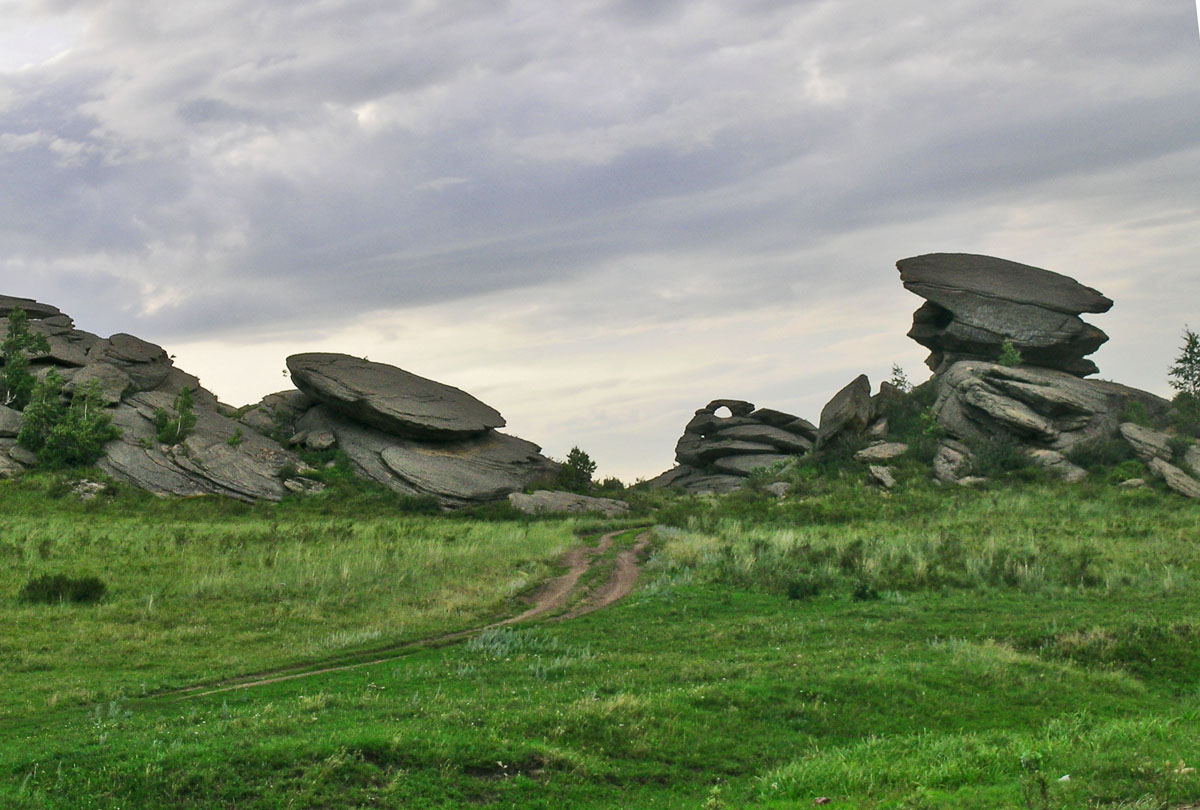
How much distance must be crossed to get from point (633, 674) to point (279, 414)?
54861 millimetres

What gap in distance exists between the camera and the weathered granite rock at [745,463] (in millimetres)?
68938

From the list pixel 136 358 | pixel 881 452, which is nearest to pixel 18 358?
pixel 136 358

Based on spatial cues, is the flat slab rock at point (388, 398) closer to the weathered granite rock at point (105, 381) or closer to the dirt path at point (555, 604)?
the weathered granite rock at point (105, 381)

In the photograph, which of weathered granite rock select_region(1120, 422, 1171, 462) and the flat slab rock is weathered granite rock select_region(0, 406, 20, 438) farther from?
weathered granite rock select_region(1120, 422, 1171, 462)

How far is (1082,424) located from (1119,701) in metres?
45.2

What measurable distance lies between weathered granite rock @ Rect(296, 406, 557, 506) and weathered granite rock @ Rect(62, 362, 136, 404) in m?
10.7

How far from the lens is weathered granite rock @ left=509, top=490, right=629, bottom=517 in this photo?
53531 mm

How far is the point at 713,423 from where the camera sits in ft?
252

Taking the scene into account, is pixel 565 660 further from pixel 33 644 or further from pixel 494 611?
pixel 33 644

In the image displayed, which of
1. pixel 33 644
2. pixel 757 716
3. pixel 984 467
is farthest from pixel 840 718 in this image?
pixel 984 467

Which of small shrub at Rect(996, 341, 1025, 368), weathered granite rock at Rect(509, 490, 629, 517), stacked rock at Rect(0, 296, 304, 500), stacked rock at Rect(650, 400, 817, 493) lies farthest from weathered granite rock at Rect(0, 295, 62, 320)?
small shrub at Rect(996, 341, 1025, 368)

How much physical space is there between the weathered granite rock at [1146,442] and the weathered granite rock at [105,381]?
190ft

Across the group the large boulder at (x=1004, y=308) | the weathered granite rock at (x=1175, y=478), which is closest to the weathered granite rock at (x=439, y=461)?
the large boulder at (x=1004, y=308)

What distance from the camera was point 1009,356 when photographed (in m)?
62.8
